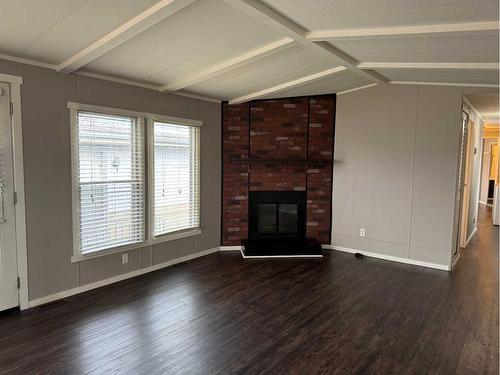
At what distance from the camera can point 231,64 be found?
3.78 m

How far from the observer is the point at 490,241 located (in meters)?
6.85

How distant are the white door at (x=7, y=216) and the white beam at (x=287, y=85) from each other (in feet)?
10.1

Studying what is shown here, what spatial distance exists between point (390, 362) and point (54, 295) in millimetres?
3275

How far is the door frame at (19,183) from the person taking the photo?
3.26 metres

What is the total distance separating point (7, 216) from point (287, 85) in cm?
361

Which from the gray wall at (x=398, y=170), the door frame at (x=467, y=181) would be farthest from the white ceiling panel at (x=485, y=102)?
the gray wall at (x=398, y=170)

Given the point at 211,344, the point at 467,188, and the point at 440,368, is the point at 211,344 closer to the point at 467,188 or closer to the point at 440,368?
the point at 440,368

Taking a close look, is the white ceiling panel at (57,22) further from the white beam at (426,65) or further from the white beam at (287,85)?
the white beam at (426,65)

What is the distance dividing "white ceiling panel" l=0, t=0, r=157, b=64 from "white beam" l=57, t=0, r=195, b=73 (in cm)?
4

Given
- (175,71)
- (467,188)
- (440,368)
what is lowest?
(440,368)

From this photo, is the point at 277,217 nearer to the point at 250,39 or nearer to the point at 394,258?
the point at 394,258

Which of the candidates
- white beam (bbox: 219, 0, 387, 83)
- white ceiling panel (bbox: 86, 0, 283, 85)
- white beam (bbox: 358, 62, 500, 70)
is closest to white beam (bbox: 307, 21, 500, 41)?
white beam (bbox: 219, 0, 387, 83)

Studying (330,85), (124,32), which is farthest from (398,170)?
(124,32)

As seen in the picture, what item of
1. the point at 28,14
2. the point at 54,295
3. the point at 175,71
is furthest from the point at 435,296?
the point at 28,14
